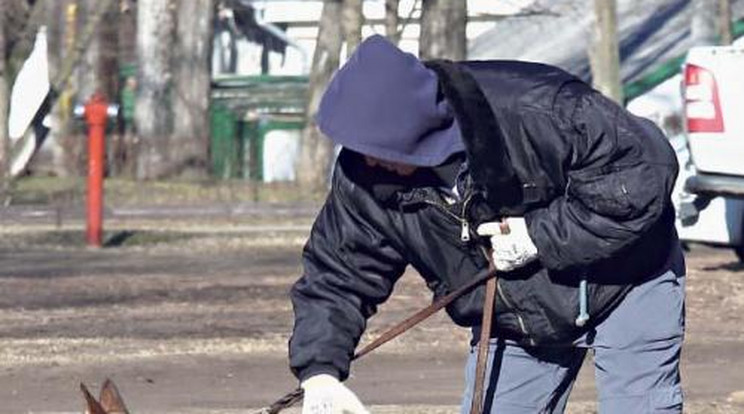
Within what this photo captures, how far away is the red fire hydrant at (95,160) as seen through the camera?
1614cm

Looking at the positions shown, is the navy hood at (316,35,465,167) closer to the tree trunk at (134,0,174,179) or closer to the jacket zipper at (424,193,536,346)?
the jacket zipper at (424,193,536,346)

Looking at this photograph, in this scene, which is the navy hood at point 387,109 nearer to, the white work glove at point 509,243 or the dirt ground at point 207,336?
the white work glove at point 509,243

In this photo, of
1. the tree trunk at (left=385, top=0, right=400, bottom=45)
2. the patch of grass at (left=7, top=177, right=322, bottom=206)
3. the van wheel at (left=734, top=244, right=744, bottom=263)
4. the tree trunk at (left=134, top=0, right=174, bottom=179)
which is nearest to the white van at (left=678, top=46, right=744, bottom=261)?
the van wheel at (left=734, top=244, right=744, bottom=263)

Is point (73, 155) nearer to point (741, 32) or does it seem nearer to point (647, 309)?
point (741, 32)

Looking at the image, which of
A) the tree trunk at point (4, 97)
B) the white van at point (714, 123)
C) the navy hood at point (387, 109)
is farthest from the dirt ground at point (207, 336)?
the tree trunk at point (4, 97)

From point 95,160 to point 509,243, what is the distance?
11794 mm

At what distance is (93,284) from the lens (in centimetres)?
1381

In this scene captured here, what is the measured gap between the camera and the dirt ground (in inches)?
352

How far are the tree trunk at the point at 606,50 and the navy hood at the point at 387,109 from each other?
63.6 ft

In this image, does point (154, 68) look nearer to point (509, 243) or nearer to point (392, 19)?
point (392, 19)

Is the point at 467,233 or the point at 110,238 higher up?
the point at 467,233

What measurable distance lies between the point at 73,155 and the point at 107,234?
11.3 metres

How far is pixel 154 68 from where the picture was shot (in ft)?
98.3

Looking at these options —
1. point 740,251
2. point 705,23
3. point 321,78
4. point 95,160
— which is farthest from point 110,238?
point 705,23
